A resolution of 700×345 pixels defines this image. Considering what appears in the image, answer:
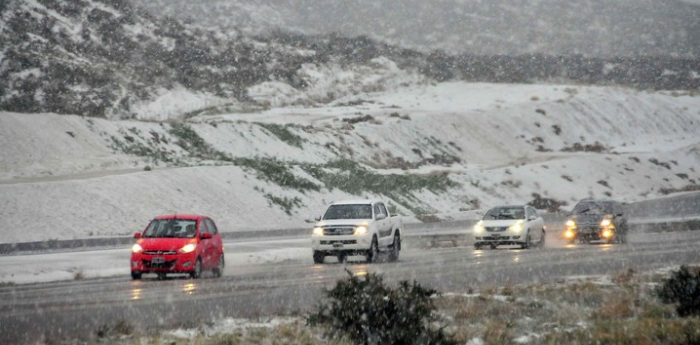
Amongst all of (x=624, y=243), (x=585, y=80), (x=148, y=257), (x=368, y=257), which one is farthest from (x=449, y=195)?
(x=585, y=80)

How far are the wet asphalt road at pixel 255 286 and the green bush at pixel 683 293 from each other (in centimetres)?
406

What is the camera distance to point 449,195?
63.2 metres

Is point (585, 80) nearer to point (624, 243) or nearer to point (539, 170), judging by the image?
point (539, 170)

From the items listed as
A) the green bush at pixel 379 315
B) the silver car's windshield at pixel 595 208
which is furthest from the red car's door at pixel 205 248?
the silver car's windshield at pixel 595 208

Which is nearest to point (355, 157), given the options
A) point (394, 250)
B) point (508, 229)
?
point (508, 229)

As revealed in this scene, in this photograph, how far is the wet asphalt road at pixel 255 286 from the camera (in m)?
13.6

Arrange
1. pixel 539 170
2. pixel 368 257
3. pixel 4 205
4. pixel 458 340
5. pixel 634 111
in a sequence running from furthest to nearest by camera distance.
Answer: pixel 634 111
pixel 539 170
pixel 4 205
pixel 368 257
pixel 458 340

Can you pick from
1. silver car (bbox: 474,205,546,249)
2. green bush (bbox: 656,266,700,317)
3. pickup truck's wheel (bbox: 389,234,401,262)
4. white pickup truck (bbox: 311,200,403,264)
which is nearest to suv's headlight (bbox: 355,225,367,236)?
white pickup truck (bbox: 311,200,403,264)

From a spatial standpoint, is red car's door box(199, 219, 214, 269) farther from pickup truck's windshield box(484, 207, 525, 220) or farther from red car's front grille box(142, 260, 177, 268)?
pickup truck's windshield box(484, 207, 525, 220)

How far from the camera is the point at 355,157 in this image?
67062 mm

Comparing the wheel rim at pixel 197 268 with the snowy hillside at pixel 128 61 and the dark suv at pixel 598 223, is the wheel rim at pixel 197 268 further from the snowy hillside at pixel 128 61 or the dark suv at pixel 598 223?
A: the snowy hillside at pixel 128 61

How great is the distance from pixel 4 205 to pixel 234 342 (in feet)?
95.1

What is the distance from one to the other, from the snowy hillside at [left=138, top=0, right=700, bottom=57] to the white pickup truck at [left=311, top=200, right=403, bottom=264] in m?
97.5

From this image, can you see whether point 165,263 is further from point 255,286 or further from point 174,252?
point 255,286
